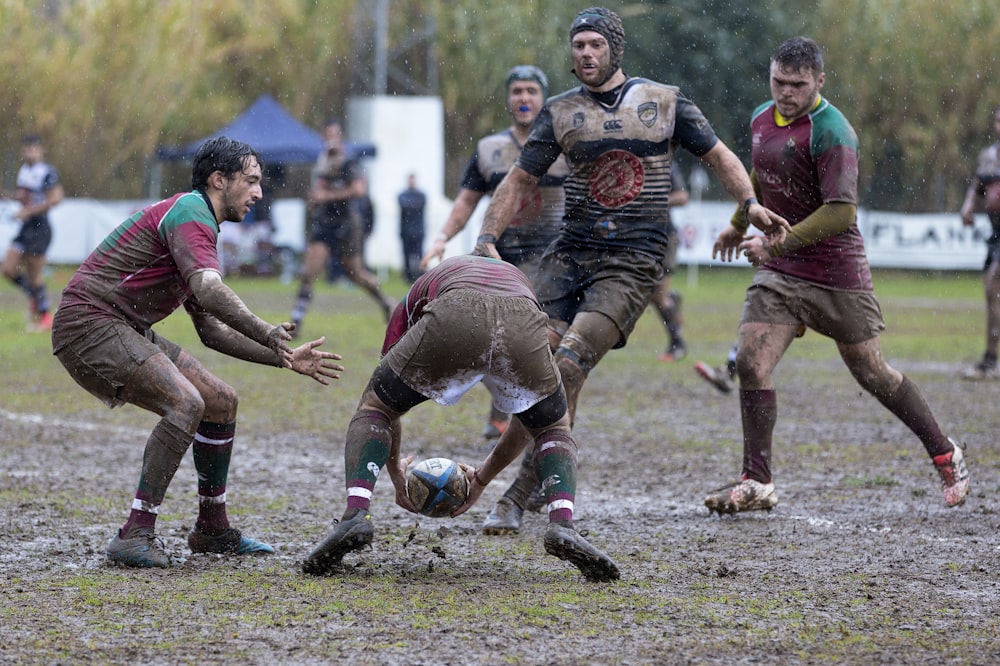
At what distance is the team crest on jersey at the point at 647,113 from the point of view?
623 cm

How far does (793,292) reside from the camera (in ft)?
21.3

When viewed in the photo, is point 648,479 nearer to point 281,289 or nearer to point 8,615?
point 8,615

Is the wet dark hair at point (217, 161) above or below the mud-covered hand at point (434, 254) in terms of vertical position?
above

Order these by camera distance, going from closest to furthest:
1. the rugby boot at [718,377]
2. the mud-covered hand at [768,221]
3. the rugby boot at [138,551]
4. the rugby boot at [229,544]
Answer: the rugby boot at [138,551], the rugby boot at [229,544], the mud-covered hand at [768,221], the rugby boot at [718,377]

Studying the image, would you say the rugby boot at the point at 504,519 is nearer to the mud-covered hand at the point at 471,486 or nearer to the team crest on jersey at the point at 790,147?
the mud-covered hand at the point at 471,486

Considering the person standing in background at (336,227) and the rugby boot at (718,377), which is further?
the person standing in background at (336,227)

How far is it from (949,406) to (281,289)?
17.1 meters

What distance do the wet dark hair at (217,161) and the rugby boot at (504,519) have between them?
1828mm

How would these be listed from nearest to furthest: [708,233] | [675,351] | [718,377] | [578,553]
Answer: [578,553], [718,377], [675,351], [708,233]

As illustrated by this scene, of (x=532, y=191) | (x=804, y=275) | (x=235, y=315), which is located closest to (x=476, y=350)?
→ (x=235, y=315)

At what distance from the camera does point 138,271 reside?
5344mm

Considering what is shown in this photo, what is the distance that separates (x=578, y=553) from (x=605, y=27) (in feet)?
8.43

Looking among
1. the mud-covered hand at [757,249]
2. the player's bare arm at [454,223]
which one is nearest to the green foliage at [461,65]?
the player's bare arm at [454,223]

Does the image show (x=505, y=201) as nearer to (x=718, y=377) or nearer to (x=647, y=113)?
(x=647, y=113)
